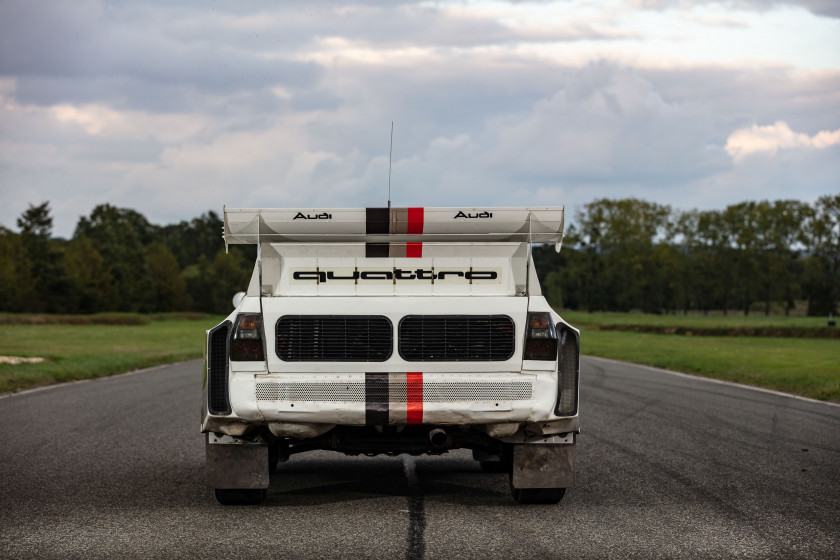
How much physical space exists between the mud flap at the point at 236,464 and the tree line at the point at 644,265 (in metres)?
97.6

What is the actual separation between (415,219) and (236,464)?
214 centimetres

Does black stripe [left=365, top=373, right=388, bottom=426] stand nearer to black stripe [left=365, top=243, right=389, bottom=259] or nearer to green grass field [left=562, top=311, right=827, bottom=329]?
black stripe [left=365, top=243, right=389, bottom=259]

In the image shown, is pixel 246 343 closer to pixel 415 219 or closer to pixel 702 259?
pixel 415 219

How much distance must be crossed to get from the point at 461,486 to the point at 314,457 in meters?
2.27

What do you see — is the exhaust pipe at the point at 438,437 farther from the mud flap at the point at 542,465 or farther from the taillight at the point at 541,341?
the taillight at the point at 541,341

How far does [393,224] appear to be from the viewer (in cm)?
674

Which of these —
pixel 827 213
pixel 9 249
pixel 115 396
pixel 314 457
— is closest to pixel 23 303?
pixel 9 249

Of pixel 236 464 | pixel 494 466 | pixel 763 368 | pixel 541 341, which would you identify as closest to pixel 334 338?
pixel 236 464

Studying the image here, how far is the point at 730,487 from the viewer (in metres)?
7.86

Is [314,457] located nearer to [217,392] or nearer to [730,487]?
[217,392]

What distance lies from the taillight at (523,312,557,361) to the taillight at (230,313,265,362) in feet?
5.83

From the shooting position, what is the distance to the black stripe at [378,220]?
6723mm

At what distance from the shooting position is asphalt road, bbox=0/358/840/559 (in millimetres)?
5750

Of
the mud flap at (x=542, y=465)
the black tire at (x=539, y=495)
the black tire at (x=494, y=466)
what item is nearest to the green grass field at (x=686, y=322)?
the black tire at (x=494, y=466)
